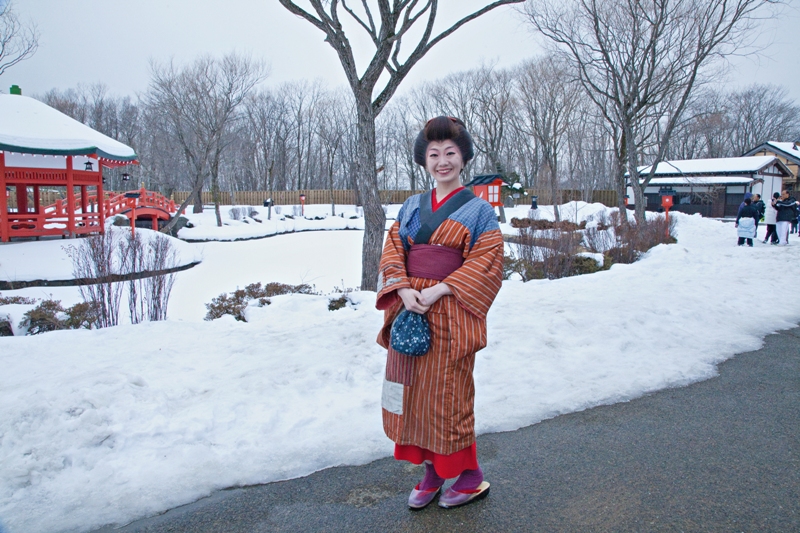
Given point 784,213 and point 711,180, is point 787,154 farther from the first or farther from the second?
point 784,213

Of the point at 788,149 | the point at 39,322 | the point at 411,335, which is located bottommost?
the point at 39,322

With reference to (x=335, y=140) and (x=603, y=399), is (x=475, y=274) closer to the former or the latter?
(x=603, y=399)

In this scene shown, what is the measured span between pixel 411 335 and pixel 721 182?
117 feet

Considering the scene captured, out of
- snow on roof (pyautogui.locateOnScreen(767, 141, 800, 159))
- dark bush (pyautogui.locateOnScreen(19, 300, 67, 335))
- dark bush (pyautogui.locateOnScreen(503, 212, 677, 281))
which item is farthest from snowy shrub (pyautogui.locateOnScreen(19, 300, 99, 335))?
snow on roof (pyautogui.locateOnScreen(767, 141, 800, 159))

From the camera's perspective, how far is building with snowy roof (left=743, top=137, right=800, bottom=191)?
111 feet

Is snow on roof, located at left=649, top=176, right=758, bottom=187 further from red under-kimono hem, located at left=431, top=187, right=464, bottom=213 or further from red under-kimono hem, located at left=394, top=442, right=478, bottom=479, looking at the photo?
red under-kimono hem, located at left=394, top=442, right=478, bottom=479

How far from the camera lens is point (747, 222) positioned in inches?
555

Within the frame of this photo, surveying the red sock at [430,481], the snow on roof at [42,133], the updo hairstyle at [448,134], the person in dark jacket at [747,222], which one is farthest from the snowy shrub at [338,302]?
the person in dark jacket at [747,222]

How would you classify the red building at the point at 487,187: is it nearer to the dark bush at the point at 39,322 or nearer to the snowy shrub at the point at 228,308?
the snowy shrub at the point at 228,308

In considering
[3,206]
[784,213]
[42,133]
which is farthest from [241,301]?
[784,213]

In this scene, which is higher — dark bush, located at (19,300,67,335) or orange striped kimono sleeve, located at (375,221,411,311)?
orange striped kimono sleeve, located at (375,221,411,311)

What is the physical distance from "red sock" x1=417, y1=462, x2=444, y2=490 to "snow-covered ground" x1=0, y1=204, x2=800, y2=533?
53 cm

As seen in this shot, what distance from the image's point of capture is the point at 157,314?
640cm

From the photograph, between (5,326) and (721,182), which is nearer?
(5,326)
